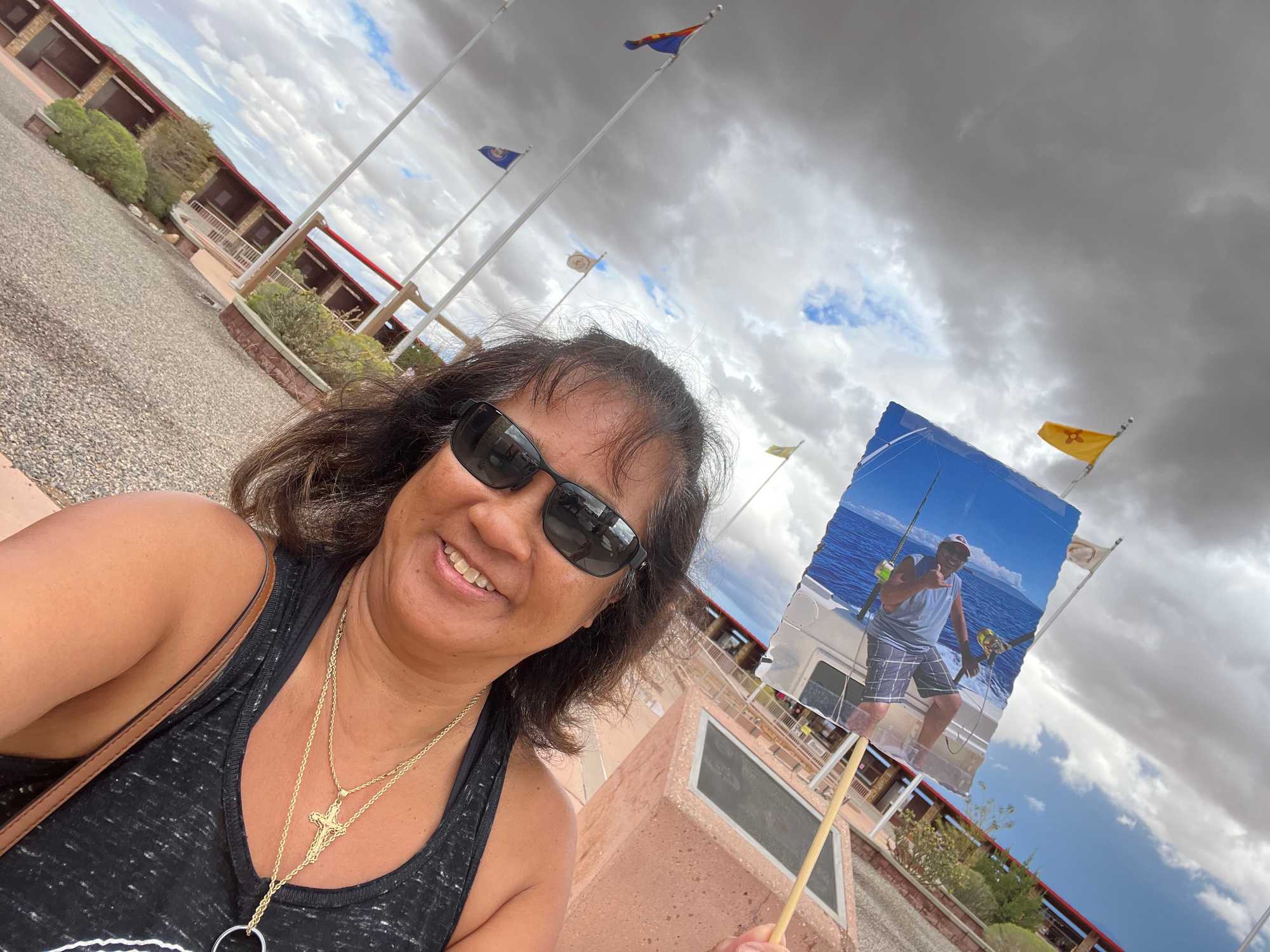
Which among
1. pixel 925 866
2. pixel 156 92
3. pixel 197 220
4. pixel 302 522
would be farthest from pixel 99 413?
pixel 156 92

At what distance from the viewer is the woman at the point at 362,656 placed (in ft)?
3.71

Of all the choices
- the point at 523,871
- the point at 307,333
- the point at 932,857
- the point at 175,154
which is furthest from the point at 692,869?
the point at 175,154

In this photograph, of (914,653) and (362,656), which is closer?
(362,656)

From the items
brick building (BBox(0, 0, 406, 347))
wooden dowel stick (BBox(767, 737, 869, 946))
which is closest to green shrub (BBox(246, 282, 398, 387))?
brick building (BBox(0, 0, 406, 347))

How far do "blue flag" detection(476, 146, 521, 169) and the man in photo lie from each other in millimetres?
17921

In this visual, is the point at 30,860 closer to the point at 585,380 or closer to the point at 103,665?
the point at 103,665

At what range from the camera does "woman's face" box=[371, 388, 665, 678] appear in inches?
54.5

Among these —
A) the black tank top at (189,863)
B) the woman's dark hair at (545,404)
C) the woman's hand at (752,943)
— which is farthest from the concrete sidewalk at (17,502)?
the woman's hand at (752,943)

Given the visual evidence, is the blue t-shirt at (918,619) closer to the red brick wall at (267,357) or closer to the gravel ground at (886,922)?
the gravel ground at (886,922)

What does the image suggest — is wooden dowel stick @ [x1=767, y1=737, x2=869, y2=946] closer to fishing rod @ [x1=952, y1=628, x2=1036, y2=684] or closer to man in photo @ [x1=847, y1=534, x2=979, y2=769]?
man in photo @ [x1=847, y1=534, x2=979, y2=769]

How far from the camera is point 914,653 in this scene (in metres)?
2.96

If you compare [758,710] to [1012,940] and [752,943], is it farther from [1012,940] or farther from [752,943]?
[752,943]

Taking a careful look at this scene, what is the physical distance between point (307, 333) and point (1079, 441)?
1337 cm

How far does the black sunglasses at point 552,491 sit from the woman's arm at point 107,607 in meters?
0.43
